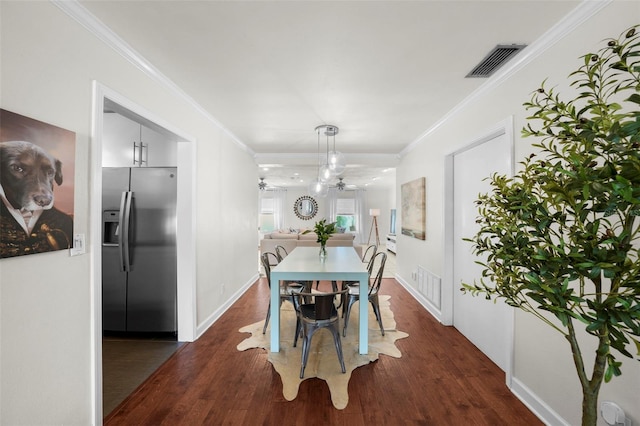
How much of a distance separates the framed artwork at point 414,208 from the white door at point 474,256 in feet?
2.51

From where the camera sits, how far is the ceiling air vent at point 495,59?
2040 millimetres

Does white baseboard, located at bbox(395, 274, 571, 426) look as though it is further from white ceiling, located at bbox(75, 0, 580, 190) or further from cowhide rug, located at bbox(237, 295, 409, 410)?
white ceiling, located at bbox(75, 0, 580, 190)

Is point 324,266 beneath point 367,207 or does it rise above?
beneath

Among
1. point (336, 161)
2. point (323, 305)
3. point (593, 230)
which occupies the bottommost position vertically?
point (323, 305)

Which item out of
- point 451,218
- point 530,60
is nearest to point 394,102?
point 530,60

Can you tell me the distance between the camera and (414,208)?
15.3ft

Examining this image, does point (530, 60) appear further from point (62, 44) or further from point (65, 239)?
point (65, 239)

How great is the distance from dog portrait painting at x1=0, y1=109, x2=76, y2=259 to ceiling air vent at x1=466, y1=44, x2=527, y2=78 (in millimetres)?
2793

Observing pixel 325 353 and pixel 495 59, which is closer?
pixel 495 59

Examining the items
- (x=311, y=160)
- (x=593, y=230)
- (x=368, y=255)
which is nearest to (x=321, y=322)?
(x=593, y=230)

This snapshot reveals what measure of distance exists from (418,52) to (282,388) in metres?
2.74

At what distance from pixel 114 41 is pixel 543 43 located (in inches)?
112

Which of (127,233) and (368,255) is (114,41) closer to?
(127,233)

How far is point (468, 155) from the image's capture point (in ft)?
10.3
